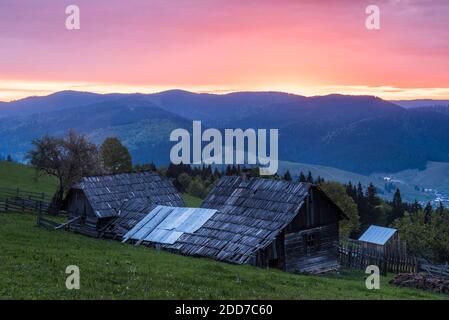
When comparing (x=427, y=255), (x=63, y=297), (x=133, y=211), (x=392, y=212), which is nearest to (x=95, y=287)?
(x=63, y=297)

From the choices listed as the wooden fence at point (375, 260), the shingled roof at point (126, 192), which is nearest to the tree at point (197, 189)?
the shingled roof at point (126, 192)

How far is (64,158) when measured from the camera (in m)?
55.8

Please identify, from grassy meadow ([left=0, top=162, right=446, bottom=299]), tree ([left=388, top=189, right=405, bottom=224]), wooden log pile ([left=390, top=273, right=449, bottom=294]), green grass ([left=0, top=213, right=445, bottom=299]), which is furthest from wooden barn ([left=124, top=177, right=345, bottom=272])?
tree ([left=388, top=189, right=405, bottom=224])

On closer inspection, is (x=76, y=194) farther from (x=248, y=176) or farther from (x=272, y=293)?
(x=272, y=293)

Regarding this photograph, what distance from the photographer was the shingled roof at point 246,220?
31031 mm

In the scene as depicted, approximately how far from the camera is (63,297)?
1449 cm

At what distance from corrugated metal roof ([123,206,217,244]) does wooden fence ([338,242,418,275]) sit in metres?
10.6

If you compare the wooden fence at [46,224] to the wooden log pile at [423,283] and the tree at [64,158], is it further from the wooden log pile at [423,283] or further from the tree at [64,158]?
the wooden log pile at [423,283]

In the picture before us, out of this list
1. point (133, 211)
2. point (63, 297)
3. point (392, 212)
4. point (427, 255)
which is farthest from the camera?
point (392, 212)

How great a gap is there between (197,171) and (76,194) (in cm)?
9090

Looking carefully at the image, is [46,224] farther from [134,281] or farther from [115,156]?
[115,156]

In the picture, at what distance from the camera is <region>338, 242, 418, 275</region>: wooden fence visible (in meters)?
37.7

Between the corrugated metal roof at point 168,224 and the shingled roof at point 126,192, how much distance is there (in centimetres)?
288

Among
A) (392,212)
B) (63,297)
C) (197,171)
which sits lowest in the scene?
(392,212)
